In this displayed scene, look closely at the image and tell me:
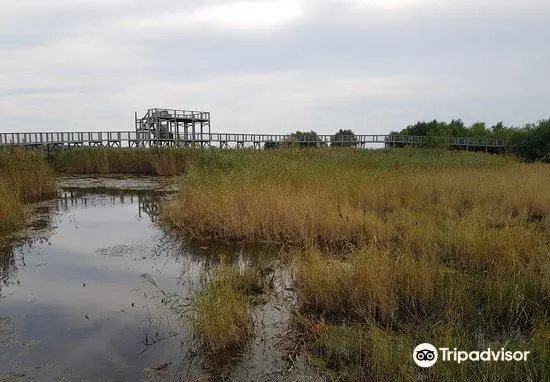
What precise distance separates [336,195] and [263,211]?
1.67 meters

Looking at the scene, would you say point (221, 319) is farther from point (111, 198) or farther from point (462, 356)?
point (111, 198)

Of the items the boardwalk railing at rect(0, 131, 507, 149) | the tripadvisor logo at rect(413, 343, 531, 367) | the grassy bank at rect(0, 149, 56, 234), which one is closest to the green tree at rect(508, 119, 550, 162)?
the boardwalk railing at rect(0, 131, 507, 149)

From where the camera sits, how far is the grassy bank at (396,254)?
3.27m

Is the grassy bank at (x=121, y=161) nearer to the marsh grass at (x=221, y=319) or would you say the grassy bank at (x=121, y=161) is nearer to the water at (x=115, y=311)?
the water at (x=115, y=311)

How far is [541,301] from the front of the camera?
4.00 m

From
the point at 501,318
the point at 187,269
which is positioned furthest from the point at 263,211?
the point at 501,318

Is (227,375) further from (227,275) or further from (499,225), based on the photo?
(499,225)

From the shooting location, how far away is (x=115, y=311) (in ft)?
15.2

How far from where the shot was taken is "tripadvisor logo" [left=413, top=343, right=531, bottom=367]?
112 inches

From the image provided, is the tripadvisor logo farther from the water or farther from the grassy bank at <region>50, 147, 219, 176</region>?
the grassy bank at <region>50, 147, 219, 176</region>

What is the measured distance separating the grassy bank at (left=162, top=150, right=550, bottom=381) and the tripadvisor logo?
0.16 feet

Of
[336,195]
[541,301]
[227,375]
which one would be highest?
[336,195]

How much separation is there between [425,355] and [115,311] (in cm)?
316

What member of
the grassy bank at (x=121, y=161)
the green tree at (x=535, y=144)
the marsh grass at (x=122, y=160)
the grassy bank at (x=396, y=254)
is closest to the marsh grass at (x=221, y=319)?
the grassy bank at (x=396, y=254)
